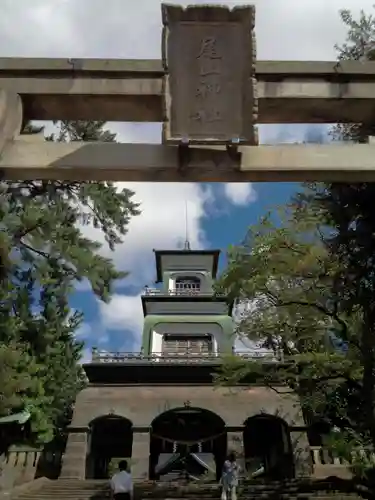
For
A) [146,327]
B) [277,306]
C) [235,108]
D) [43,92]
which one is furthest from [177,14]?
[146,327]

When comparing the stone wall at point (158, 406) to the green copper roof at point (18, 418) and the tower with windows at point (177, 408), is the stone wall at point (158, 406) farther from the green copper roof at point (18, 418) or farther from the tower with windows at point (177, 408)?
the green copper roof at point (18, 418)

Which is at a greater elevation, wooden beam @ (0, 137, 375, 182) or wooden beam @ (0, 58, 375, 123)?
wooden beam @ (0, 58, 375, 123)

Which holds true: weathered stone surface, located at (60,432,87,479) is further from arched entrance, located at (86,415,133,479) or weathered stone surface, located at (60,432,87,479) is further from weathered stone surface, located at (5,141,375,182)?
weathered stone surface, located at (5,141,375,182)

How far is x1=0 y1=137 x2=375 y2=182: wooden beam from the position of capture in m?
5.70

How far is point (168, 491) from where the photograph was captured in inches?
567

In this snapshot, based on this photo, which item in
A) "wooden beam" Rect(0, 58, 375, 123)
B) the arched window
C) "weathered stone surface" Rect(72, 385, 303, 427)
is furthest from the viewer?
the arched window

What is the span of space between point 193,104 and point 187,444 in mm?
16550

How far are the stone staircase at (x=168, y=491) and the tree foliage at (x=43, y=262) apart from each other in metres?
3.32

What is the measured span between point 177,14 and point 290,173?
1966mm

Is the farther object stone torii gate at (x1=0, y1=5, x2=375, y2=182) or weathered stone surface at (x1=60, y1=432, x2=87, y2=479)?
weathered stone surface at (x1=60, y1=432, x2=87, y2=479)

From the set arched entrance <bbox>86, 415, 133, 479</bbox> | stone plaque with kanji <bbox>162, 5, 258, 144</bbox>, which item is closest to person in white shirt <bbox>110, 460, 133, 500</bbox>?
stone plaque with kanji <bbox>162, 5, 258, 144</bbox>

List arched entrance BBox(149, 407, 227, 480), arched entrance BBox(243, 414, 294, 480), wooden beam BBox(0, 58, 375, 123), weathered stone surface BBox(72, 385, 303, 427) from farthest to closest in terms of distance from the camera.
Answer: arched entrance BBox(149, 407, 227, 480)
weathered stone surface BBox(72, 385, 303, 427)
arched entrance BBox(243, 414, 294, 480)
wooden beam BBox(0, 58, 375, 123)

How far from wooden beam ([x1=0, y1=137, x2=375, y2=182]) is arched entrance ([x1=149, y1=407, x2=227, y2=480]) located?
14316 millimetres

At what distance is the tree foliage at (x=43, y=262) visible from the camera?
9797mm
